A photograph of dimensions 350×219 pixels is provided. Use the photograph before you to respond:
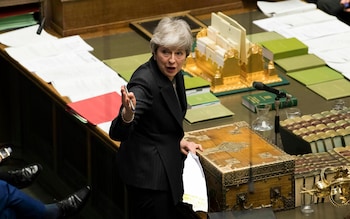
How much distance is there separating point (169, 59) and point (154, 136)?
0.35 m

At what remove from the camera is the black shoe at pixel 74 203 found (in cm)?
637

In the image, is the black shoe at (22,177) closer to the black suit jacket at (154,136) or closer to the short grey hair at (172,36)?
the black suit jacket at (154,136)

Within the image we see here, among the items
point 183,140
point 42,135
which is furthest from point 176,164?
point 42,135

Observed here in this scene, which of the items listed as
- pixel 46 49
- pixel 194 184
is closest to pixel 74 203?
pixel 194 184

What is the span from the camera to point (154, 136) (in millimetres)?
5344

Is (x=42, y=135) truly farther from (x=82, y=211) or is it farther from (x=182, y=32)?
(x=182, y=32)

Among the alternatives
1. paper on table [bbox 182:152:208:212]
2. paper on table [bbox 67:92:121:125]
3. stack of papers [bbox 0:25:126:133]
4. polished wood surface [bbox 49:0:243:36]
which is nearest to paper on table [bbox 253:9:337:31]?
polished wood surface [bbox 49:0:243:36]

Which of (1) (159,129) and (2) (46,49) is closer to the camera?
(1) (159,129)

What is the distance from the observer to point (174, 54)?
5277 millimetres

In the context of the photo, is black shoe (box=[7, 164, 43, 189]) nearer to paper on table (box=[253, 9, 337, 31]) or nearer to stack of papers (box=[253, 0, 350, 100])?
stack of papers (box=[253, 0, 350, 100])

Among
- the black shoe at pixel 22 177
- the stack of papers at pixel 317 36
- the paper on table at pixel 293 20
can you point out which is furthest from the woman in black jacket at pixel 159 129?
the paper on table at pixel 293 20

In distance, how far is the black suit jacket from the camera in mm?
5273

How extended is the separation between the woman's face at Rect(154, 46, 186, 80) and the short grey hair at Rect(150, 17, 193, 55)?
2 centimetres

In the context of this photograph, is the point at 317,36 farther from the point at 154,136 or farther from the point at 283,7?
the point at 154,136
